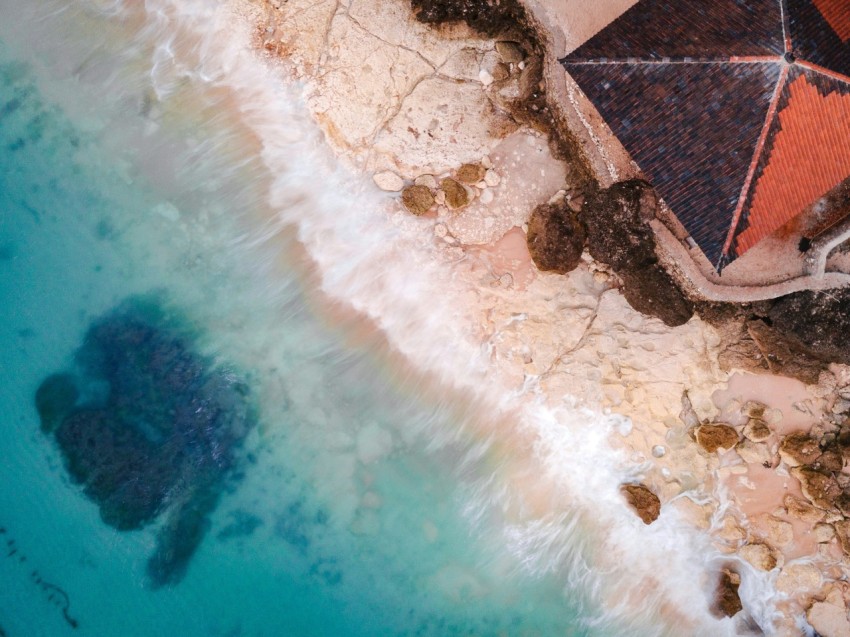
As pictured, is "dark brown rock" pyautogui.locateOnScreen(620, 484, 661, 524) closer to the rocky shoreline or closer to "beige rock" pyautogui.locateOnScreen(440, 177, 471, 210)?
the rocky shoreline

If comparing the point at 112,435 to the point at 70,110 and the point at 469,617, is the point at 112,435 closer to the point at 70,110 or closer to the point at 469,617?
the point at 70,110

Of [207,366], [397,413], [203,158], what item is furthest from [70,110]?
[397,413]

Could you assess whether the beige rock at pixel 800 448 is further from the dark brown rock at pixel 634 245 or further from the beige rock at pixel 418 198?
the beige rock at pixel 418 198

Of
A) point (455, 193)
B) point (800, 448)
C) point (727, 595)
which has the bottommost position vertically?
point (727, 595)

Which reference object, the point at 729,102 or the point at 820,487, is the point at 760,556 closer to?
the point at 820,487

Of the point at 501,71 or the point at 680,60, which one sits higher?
the point at 501,71

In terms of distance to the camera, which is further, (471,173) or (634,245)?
(471,173)

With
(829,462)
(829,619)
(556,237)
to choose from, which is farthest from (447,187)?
(829,619)
